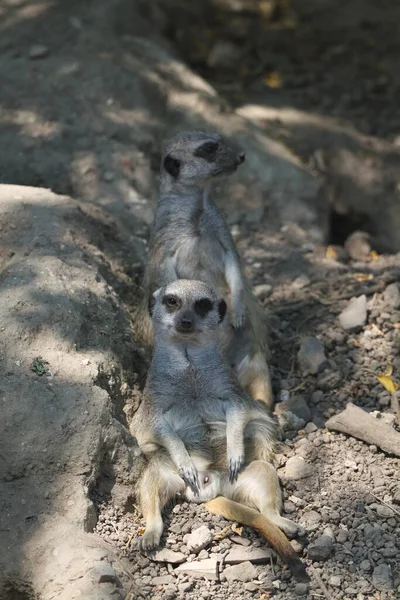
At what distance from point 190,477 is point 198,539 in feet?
1.07

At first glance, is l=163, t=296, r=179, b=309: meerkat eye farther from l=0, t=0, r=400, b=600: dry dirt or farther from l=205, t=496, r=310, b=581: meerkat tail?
l=205, t=496, r=310, b=581: meerkat tail

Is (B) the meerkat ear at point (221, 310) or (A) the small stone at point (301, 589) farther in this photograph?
(B) the meerkat ear at point (221, 310)

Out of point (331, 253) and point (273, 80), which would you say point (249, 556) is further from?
point (273, 80)

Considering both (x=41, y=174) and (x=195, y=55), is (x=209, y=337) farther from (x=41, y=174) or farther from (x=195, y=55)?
(x=195, y=55)

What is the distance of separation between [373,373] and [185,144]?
165 centimetres

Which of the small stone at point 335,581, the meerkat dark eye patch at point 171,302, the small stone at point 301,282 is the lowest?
the small stone at point 301,282

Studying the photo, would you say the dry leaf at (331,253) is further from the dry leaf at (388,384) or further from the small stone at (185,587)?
the small stone at (185,587)

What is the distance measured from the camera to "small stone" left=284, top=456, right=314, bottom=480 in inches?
180

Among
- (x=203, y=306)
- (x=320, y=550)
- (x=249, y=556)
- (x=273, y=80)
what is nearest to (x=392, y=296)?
(x=203, y=306)

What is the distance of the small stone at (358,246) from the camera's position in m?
6.62

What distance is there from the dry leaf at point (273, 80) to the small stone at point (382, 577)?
516 centimetres

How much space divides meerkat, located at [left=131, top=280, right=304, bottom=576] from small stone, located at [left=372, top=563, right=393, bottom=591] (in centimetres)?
53

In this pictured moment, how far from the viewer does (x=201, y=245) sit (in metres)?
5.38

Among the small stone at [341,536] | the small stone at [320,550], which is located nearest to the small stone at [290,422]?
the small stone at [341,536]
